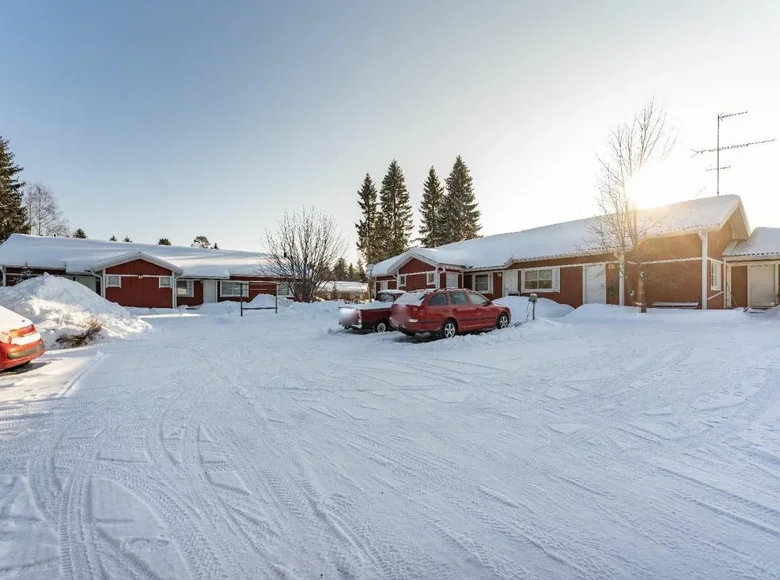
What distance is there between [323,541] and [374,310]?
11.9 meters

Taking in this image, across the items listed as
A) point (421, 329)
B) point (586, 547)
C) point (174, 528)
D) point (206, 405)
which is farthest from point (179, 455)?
point (421, 329)

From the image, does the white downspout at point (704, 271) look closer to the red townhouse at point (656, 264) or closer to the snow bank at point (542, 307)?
the red townhouse at point (656, 264)

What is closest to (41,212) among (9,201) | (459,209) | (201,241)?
(9,201)

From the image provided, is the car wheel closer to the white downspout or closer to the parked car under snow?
the parked car under snow

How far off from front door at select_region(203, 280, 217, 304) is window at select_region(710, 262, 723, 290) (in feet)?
104

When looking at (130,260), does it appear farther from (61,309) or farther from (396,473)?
(396,473)

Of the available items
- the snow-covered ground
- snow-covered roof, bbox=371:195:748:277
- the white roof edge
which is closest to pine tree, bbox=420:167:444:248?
snow-covered roof, bbox=371:195:748:277

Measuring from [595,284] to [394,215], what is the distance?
32205 millimetres

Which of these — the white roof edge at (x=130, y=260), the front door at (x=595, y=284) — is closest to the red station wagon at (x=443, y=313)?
the front door at (x=595, y=284)

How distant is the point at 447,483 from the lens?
3.25 metres

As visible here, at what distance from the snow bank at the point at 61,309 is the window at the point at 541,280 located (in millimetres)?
19276

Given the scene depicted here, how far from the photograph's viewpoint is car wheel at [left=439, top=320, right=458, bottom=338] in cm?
1190

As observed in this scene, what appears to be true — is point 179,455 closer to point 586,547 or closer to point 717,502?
point 586,547

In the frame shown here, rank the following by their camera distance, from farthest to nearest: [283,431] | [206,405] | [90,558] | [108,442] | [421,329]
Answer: [421,329] → [206,405] → [283,431] → [108,442] → [90,558]
